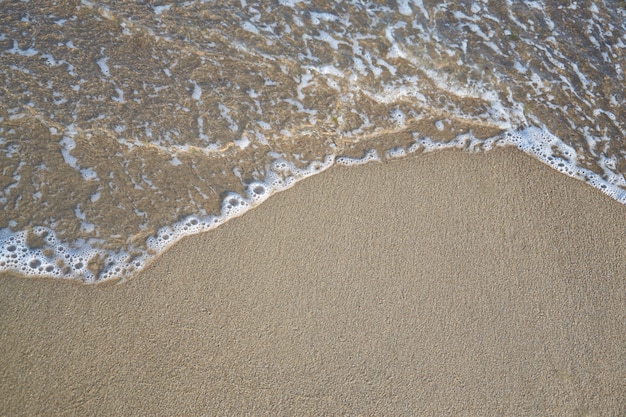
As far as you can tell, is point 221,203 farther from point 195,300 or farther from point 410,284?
point 410,284

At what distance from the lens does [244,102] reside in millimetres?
3557

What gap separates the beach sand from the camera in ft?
7.93

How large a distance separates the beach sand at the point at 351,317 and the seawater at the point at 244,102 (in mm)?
265

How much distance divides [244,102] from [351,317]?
1697 mm

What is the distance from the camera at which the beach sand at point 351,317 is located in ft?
7.93

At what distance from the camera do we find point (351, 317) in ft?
8.66

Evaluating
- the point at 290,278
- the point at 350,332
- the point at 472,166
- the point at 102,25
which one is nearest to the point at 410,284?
the point at 350,332

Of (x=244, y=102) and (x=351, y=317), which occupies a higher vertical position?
(x=244, y=102)

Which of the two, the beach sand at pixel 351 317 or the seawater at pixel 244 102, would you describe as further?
the seawater at pixel 244 102

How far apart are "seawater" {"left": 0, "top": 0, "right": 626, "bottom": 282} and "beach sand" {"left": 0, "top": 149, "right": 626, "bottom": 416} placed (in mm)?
265

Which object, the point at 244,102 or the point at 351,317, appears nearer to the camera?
the point at 351,317

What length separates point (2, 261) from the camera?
2707mm

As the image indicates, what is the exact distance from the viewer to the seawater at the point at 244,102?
2.97 m

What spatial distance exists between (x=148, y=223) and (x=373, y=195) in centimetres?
130
